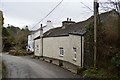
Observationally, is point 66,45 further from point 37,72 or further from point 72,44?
point 37,72

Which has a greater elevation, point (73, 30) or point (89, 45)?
point (73, 30)

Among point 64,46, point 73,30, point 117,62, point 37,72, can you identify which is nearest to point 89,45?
point 37,72

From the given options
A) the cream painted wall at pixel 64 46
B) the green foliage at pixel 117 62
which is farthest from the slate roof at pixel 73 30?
the green foliage at pixel 117 62

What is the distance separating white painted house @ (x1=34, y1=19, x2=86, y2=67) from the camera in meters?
26.2

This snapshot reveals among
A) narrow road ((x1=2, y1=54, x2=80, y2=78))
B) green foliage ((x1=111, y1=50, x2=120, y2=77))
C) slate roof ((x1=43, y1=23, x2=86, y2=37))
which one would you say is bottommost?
narrow road ((x1=2, y1=54, x2=80, y2=78))

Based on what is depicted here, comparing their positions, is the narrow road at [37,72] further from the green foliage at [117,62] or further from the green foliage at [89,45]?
the green foliage at [117,62]

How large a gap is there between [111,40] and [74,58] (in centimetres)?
912

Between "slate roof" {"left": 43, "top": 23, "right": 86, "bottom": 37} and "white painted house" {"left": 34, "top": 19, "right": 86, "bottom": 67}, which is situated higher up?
"slate roof" {"left": 43, "top": 23, "right": 86, "bottom": 37}

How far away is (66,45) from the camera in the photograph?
3300cm

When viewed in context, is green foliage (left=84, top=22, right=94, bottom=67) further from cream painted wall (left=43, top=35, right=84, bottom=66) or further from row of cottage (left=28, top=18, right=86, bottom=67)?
cream painted wall (left=43, top=35, right=84, bottom=66)

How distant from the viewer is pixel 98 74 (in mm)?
18594

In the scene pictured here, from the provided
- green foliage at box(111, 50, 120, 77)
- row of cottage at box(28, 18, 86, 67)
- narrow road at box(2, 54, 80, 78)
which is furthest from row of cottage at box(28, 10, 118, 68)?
green foliage at box(111, 50, 120, 77)

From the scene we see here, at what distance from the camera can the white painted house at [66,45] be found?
26.2m

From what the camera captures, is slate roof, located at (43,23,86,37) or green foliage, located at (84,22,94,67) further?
slate roof, located at (43,23,86,37)
